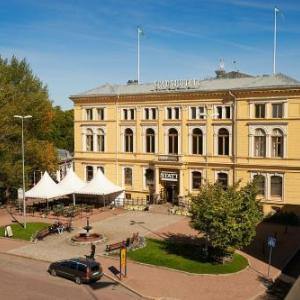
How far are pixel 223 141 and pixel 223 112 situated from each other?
323 centimetres

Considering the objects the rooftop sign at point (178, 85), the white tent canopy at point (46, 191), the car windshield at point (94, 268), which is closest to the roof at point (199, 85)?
the rooftop sign at point (178, 85)

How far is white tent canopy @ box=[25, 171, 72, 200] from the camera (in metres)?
52.6

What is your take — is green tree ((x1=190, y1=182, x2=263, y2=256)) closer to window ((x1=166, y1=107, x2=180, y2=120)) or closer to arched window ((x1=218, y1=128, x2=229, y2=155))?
arched window ((x1=218, y1=128, x2=229, y2=155))

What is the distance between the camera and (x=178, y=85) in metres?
57.2

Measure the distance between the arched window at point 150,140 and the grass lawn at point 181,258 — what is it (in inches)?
801

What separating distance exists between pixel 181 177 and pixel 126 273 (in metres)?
24.7

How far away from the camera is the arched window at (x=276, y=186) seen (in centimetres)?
5097

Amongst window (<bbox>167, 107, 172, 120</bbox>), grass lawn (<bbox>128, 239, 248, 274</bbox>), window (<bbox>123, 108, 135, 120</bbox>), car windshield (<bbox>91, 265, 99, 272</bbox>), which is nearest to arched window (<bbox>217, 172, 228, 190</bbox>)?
window (<bbox>167, 107, 172, 120</bbox>)

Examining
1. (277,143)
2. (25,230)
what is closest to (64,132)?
(25,230)

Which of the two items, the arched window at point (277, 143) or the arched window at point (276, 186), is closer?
the arched window at point (277, 143)

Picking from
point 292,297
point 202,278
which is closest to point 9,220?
point 202,278

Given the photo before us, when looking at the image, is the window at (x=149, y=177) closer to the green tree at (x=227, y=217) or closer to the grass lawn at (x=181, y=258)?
the grass lawn at (x=181, y=258)

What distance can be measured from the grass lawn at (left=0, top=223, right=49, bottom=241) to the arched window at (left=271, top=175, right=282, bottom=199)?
2375 cm

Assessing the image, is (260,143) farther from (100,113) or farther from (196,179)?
(100,113)
